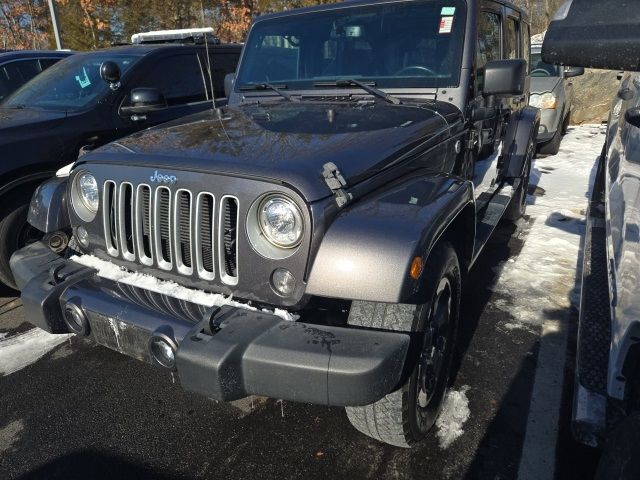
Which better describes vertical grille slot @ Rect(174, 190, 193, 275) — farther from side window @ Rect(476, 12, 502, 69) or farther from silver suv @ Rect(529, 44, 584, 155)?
silver suv @ Rect(529, 44, 584, 155)

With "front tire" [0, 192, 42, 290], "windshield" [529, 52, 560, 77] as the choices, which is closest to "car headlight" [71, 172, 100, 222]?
"front tire" [0, 192, 42, 290]

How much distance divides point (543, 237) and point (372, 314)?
384cm

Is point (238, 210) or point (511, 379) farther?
point (511, 379)

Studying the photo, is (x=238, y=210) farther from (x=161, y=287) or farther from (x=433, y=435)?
(x=433, y=435)

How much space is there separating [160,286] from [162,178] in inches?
20.1

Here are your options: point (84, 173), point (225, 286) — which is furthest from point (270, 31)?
point (225, 286)

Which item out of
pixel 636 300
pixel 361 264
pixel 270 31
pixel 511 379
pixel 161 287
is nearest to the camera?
pixel 636 300

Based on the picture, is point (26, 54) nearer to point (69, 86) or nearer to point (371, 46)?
point (69, 86)

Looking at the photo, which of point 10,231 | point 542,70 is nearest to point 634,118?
point 10,231

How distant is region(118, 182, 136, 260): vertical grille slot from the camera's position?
2.37 metres

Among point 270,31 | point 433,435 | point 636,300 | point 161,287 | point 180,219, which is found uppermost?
point 270,31

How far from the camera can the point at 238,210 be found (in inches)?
80.1

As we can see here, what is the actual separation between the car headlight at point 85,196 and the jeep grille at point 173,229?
15cm

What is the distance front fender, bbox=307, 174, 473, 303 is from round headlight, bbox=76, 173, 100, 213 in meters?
1.34
